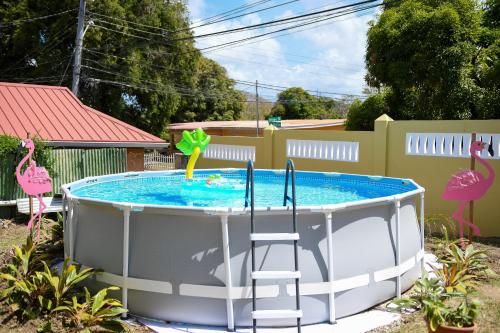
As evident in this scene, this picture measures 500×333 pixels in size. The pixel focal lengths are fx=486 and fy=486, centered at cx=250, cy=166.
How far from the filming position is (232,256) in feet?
17.4

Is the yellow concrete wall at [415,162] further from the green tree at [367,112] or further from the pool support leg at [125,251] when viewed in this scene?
the pool support leg at [125,251]

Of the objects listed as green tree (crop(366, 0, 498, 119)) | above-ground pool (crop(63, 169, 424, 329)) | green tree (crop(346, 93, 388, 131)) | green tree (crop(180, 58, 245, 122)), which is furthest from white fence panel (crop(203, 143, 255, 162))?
green tree (crop(180, 58, 245, 122))

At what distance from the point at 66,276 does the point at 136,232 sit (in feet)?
3.33

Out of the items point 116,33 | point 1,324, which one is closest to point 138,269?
point 1,324

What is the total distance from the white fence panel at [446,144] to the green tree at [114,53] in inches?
704

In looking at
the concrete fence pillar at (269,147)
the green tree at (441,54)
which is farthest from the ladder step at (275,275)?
the green tree at (441,54)

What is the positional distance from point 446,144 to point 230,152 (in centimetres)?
685

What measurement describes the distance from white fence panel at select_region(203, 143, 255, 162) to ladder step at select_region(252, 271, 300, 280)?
905 cm

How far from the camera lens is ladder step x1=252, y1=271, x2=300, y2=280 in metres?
4.93

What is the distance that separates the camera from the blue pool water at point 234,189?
903cm

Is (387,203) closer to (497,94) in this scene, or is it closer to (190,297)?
(190,297)

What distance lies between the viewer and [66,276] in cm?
571

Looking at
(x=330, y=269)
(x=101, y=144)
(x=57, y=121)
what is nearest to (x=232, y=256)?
(x=330, y=269)

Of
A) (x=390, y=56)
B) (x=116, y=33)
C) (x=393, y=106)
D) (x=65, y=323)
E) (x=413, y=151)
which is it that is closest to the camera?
(x=65, y=323)
